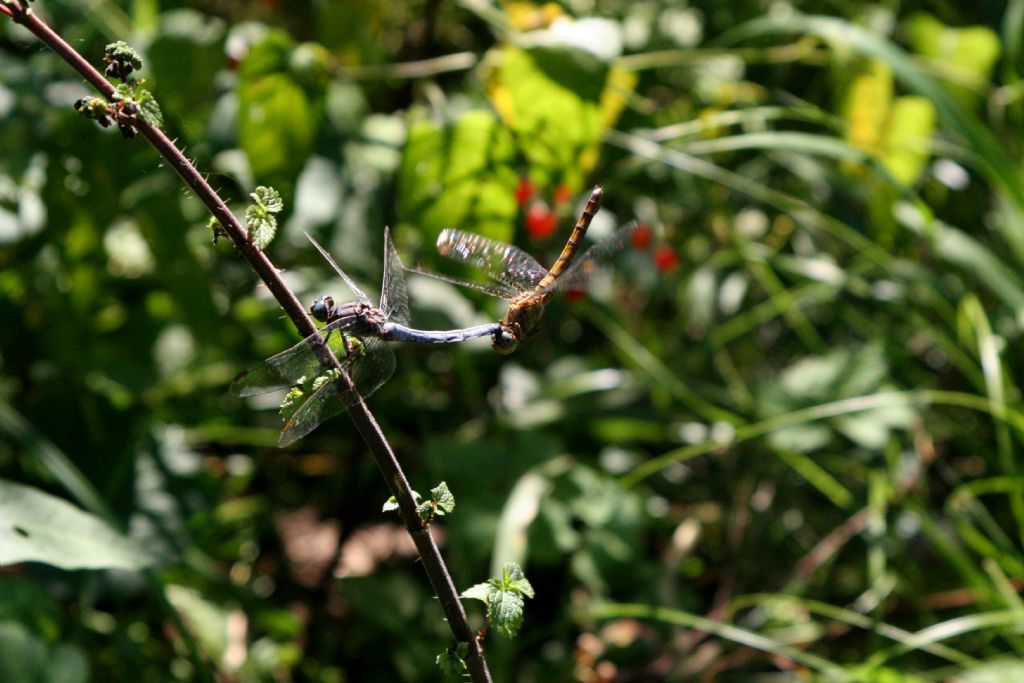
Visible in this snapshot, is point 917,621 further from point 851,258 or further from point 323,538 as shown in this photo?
point 323,538

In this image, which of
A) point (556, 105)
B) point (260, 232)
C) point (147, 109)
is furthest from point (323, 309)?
point (556, 105)

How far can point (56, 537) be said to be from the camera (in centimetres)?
145

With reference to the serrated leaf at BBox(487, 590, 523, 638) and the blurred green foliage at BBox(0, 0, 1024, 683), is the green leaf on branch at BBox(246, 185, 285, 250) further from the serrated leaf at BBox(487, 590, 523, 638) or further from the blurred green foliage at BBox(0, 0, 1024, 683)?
the blurred green foliage at BBox(0, 0, 1024, 683)

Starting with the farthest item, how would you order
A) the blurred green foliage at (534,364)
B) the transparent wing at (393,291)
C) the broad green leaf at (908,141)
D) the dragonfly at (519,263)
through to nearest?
1. the broad green leaf at (908,141)
2. the blurred green foliage at (534,364)
3. the dragonfly at (519,263)
4. the transparent wing at (393,291)

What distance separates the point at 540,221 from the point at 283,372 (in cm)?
113

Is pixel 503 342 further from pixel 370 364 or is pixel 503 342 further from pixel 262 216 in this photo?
pixel 262 216

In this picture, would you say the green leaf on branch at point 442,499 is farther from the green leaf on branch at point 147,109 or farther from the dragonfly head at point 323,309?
the green leaf on branch at point 147,109

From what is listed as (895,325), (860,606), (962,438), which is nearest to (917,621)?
(860,606)

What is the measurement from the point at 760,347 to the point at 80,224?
1.64m

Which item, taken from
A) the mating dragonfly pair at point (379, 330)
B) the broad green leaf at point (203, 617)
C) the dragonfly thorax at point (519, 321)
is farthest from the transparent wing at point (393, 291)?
the broad green leaf at point (203, 617)

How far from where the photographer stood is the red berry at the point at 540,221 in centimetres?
202

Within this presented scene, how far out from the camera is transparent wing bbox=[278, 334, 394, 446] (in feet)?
3.03

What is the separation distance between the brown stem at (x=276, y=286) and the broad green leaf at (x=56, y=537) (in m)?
0.65

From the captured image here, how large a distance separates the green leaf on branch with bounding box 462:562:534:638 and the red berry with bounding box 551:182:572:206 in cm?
105
